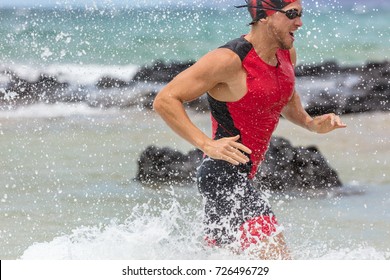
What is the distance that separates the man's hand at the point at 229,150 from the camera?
3232 millimetres

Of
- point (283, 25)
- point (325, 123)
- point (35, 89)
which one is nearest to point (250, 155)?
point (325, 123)

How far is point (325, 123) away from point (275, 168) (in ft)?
13.1

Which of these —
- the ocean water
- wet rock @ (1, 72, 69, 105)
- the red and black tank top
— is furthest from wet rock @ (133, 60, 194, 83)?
the red and black tank top

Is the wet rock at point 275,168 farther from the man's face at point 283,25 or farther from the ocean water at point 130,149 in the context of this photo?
the man's face at point 283,25

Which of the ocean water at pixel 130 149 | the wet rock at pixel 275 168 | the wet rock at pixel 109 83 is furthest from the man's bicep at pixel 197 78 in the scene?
the wet rock at pixel 109 83

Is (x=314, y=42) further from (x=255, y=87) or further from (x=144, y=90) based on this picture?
(x=255, y=87)

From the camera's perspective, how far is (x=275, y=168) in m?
7.76

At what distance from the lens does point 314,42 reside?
39.1 ft

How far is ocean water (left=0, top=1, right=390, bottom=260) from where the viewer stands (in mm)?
4918

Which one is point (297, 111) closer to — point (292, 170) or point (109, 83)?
point (292, 170)

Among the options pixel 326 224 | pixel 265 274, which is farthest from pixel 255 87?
pixel 326 224

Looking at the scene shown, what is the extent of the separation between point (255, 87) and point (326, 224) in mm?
2670

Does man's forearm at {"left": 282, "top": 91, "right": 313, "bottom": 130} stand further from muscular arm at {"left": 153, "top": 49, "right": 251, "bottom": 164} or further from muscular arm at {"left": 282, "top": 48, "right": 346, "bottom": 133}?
muscular arm at {"left": 153, "top": 49, "right": 251, "bottom": 164}

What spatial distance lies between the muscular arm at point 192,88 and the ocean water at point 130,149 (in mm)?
693
